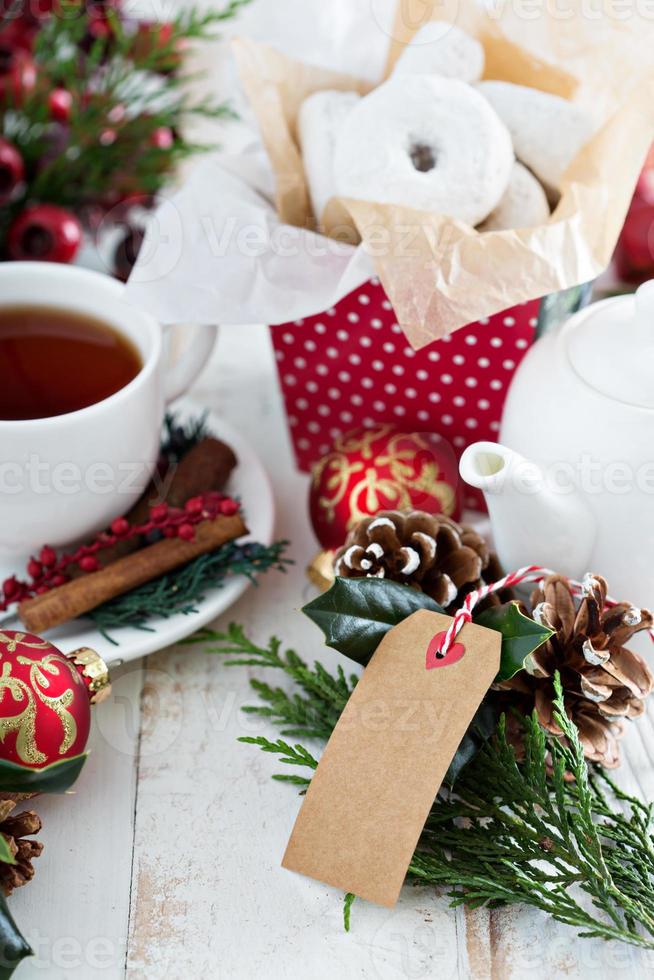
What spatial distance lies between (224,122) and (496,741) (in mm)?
976

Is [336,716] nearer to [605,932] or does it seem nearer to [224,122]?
[605,932]

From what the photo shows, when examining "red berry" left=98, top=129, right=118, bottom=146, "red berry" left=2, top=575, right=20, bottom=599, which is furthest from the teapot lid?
"red berry" left=98, top=129, right=118, bottom=146

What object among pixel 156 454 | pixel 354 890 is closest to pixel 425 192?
pixel 156 454

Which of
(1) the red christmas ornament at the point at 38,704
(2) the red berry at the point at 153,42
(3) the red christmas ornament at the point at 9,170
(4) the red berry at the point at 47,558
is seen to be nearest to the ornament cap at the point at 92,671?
(1) the red christmas ornament at the point at 38,704

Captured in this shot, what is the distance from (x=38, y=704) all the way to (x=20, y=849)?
8 cm

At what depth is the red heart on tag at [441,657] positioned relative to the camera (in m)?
0.60

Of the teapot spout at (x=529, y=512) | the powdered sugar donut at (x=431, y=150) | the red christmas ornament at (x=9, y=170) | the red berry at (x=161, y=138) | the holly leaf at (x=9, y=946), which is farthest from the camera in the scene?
the red berry at (x=161, y=138)

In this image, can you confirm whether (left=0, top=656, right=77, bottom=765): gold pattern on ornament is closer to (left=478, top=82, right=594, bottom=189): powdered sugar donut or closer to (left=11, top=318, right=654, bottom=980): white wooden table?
(left=11, top=318, right=654, bottom=980): white wooden table

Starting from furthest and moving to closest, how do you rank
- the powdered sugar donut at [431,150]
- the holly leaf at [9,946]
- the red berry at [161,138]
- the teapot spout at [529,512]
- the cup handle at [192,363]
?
the red berry at [161,138], the cup handle at [192,363], the powdered sugar donut at [431,150], the teapot spout at [529,512], the holly leaf at [9,946]

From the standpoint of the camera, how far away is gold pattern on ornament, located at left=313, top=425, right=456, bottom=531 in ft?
2.54

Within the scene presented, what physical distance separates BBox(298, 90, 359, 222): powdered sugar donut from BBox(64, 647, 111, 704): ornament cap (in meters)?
0.38

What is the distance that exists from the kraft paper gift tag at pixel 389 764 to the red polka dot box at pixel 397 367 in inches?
10.5
